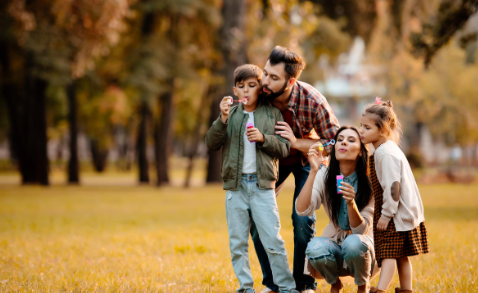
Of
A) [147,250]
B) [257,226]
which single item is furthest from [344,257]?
[147,250]

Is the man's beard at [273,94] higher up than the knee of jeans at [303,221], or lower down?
higher up

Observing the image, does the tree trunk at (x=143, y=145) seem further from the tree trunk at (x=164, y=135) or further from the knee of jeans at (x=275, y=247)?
the knee of jeans at (x=275, y=247)

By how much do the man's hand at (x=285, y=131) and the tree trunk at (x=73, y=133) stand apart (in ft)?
65.3

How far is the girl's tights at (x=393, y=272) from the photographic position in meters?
3.99

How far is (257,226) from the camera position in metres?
4.20

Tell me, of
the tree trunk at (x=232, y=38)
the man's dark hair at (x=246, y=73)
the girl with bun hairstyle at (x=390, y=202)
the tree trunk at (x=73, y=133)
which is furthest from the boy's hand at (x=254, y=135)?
the tree trunk at (x=73, y=133)

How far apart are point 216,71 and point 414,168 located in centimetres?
1544

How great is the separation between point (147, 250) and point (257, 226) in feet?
11.0

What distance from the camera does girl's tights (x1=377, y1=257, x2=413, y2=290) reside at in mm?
3994

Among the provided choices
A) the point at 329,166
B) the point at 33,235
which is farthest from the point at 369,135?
the point at 33,235

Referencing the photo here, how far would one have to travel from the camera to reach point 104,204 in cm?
1495

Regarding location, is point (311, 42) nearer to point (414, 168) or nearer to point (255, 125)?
point (414, 168)

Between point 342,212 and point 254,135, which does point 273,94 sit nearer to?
point 254,135

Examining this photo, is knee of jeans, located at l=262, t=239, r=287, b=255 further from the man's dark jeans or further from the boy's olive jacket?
the boy's olive jacket
